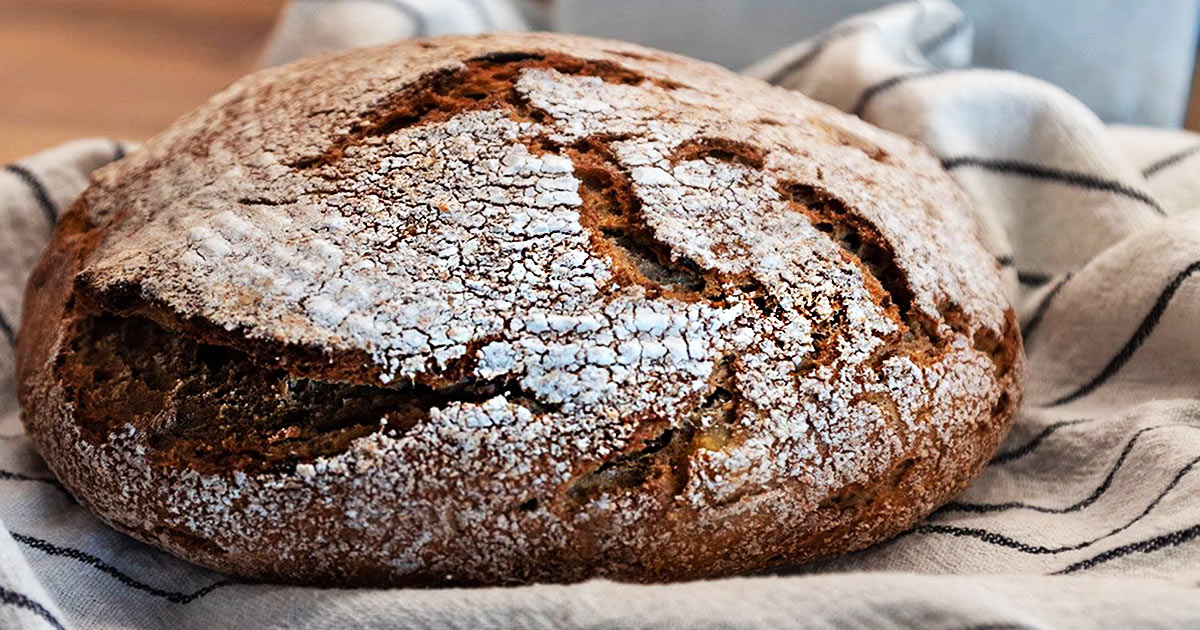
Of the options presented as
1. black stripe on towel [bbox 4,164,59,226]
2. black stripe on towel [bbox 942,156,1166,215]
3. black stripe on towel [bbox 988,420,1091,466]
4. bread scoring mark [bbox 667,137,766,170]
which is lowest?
black stripe on towel [bbox 988,420,1091,466]

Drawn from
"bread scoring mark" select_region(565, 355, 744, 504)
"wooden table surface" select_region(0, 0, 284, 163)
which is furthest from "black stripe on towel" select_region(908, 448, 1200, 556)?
"wooden table surface" select_region(0, 0, 284, 163)

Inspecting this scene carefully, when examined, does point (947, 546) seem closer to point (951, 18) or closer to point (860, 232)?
point (860, 232)

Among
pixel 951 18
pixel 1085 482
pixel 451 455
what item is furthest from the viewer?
pixel 951 18

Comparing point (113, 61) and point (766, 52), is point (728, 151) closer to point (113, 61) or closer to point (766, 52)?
point (766, 52)

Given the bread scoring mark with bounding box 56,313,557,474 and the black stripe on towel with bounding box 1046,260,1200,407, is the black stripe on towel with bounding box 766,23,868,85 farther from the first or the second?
the bread scoring mark with bounding box 56,313,557,474

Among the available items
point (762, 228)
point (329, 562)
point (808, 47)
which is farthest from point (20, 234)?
point (808, 47)

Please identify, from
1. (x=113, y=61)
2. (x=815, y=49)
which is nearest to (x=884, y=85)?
(x=815, y=49)

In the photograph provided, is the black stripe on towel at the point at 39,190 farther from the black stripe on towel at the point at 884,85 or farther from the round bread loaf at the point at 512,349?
the black stripe on towel at the point at 884,85
